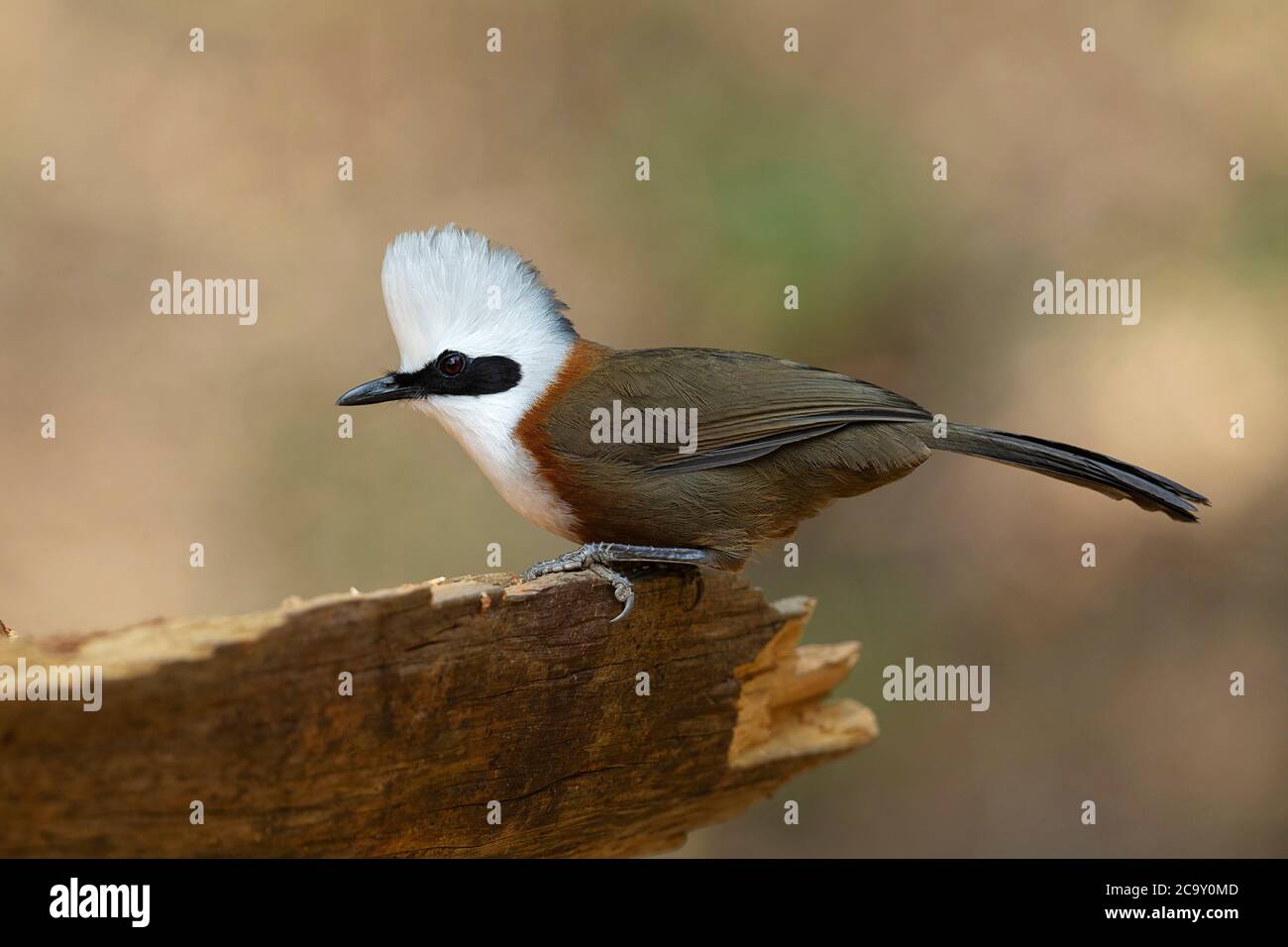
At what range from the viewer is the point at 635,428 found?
3.98m

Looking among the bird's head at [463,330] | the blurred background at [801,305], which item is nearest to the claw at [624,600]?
the bird's head at [463,330]

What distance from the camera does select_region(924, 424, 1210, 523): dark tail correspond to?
13.3 ft

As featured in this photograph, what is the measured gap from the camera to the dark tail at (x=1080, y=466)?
4.04m

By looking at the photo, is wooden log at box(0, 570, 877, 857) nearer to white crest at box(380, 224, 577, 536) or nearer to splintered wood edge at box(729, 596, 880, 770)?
splintered wood edge at box(729, 596, 880, 770)

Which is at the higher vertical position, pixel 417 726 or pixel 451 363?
pixel 451 363

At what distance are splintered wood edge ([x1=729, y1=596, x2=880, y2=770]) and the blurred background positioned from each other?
8.06 feet

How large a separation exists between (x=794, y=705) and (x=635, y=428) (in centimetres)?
124

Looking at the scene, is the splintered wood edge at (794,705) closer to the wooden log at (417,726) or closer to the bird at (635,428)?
the wooden log at (417,726)

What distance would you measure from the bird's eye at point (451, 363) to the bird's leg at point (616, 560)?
71 centimetres

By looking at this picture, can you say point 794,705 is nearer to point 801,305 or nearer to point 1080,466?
point 1080,466

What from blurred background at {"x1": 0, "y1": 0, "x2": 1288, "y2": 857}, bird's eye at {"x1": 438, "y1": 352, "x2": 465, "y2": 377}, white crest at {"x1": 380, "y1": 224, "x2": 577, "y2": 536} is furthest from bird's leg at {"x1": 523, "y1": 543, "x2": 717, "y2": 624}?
blurred background at {"x1": 0, "y1": 0, "x2": 1288, "y2": 857}

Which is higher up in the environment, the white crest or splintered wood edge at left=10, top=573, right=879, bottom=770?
the white crest

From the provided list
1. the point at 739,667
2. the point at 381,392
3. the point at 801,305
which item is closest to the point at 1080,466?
the point at 739,667

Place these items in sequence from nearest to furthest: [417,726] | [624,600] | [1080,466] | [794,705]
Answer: [417,726], [624,600], [1080,466], [794,705]
